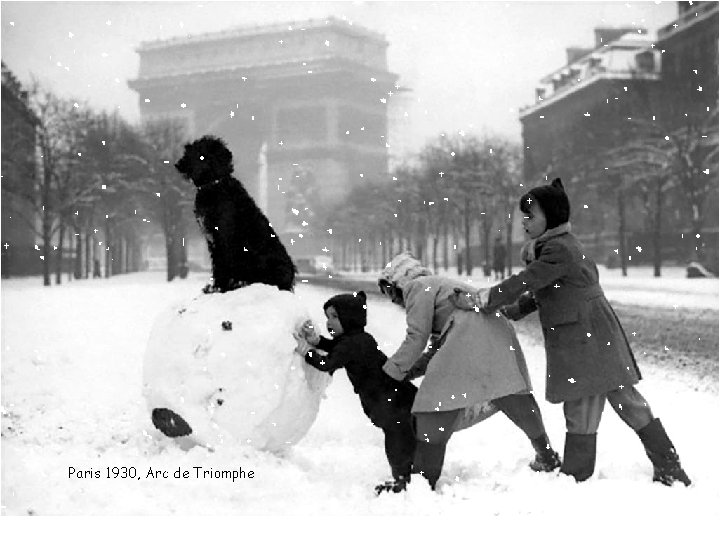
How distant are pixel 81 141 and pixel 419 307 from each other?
3.63 metres

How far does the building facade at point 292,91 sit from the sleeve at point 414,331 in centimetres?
157

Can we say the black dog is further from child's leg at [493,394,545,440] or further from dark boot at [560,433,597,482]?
dark boot at [560,433,597,482]

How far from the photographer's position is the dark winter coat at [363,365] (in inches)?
152

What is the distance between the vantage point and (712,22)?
258 inches

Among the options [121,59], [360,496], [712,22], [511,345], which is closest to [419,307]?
[511,345]

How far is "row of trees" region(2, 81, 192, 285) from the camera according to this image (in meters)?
5.49

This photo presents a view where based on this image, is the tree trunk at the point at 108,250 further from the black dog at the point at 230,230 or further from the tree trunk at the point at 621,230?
the tree trunk at the point at 621,230

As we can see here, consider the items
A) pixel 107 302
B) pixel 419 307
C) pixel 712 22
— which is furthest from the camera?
pixel 712 22

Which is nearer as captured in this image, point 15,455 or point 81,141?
point 15,455

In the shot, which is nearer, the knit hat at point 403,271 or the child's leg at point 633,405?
the knit hat at point 403,271

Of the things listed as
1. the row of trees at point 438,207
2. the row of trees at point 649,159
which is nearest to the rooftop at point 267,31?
the row of trees at point 438,207

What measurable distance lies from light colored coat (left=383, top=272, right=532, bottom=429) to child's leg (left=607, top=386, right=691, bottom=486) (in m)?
0.49

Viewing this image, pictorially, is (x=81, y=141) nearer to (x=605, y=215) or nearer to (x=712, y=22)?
(x=605, y=215)

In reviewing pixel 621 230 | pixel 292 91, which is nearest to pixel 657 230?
pixel 621 230
